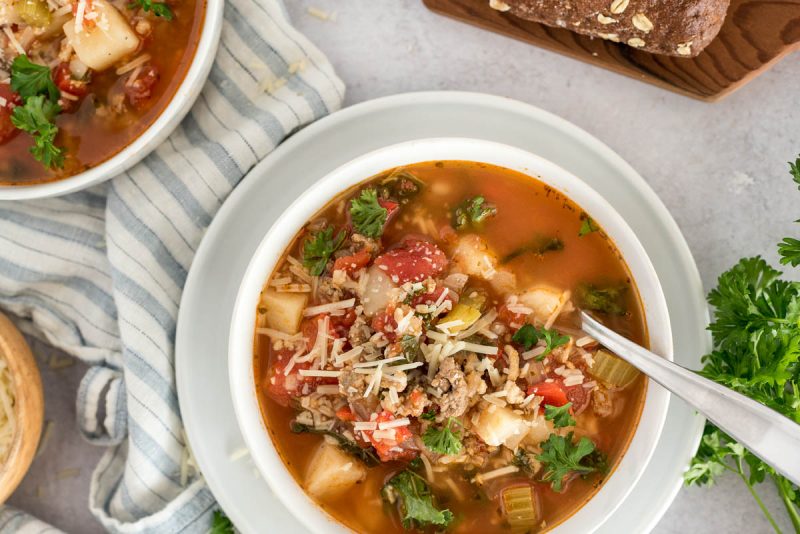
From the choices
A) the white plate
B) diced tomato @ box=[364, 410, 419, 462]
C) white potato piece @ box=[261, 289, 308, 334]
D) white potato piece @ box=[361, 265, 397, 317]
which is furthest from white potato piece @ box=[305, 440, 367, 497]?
white potato piece @ box=[361, 265, 397, 317]

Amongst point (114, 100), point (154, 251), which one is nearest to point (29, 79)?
point (114, 100)

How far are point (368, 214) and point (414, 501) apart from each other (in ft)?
3.59

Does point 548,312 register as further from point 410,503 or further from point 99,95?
point 99,95

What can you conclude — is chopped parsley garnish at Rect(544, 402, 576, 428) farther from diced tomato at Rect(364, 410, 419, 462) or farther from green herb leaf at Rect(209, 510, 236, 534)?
green herb leaf at Rect(209, 510, 236, 534)

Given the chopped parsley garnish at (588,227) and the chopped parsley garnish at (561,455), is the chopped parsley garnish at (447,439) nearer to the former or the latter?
the chopped parsley garnish at (561,455)

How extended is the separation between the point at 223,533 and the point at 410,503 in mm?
1012

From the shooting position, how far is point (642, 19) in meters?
3.47

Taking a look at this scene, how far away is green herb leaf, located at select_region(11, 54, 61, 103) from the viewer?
3410 mm

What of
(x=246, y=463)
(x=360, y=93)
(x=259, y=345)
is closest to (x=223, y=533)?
(x=246, y=463)

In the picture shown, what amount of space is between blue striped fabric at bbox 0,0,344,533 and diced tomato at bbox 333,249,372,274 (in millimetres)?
795

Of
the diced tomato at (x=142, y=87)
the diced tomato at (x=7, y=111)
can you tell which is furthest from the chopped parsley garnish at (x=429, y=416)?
the diced tomato at (x=7, y=111)

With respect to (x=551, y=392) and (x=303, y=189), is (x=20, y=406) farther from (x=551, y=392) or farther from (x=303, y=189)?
(x=551, y=392)

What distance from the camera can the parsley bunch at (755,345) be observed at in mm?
3270

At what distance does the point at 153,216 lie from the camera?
3758 mm
